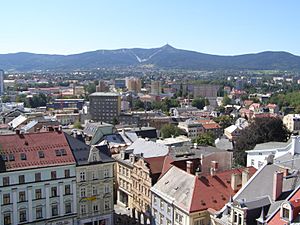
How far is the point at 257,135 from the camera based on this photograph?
85.9 metres

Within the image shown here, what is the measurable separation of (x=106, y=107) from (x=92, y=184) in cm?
14130

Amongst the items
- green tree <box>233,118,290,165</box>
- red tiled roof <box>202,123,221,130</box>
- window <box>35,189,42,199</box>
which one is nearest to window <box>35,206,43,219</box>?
window <box>35,189,42,199</box>

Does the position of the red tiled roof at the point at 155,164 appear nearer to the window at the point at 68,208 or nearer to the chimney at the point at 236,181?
the window at the point at 68,208

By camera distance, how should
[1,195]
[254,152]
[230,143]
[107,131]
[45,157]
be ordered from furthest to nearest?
[230,143] → [107,131] → [254,152] → [45,157] → [1,195]

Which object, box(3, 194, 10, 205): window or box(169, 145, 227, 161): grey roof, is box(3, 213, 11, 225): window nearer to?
box(3, 194, 10, 205): window

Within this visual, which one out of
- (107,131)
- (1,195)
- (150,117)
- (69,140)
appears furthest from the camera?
(150,117)

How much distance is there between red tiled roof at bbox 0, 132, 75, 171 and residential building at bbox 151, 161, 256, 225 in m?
13.2

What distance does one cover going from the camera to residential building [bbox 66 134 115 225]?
181 feet

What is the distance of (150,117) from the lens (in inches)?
7023

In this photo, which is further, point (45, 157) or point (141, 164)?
point (141, 164)

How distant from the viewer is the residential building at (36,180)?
5072cm

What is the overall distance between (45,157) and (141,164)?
14092 millimetres

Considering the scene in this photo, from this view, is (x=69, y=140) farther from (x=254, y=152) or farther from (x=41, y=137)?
(x=254, y=152)

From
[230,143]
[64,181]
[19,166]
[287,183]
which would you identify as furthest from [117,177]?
[230,143]
